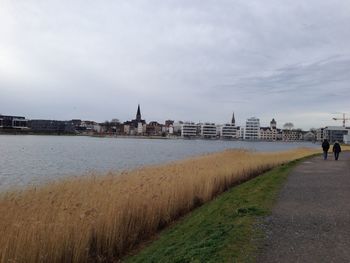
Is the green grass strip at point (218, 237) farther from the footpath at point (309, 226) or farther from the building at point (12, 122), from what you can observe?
the building at point (12, 122)

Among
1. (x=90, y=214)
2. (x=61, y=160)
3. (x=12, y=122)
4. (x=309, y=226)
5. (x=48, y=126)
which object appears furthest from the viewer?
(x=48, y=126)

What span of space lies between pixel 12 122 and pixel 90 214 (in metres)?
177

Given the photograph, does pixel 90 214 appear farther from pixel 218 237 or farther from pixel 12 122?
pixel 12 122

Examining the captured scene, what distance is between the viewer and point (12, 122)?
17500cm

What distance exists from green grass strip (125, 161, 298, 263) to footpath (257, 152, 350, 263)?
0.99 feet

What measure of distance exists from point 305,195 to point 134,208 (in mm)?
5547

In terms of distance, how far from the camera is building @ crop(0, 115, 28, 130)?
171 m

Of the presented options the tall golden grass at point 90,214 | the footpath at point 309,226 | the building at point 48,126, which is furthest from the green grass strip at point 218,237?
the building at point 48,126

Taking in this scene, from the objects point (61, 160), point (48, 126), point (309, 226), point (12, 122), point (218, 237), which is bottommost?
point (61, 160)

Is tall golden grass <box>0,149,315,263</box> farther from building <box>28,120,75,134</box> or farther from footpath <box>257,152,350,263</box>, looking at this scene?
building <box>28,120,75,134</box>

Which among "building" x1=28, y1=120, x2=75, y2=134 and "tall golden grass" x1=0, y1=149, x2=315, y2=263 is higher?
"building" x1=28, y1=120, x2=75, y2=134

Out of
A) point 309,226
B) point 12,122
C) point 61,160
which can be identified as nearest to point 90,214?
point 309,226

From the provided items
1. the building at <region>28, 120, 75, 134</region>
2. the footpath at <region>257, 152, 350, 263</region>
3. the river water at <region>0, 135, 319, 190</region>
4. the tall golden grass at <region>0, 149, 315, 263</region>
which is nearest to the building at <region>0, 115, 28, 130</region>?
the building at <region>28, 120, 75, 134</region>

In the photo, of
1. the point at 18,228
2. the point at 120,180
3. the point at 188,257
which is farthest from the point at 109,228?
the point at 120,180
